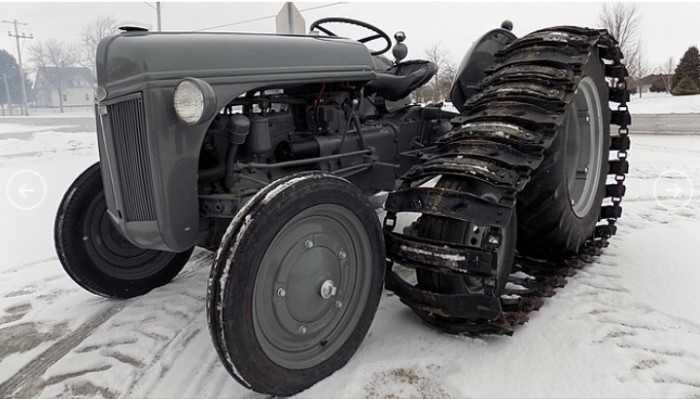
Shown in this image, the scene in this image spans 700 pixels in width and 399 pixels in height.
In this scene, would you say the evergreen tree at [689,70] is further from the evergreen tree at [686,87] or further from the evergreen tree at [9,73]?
the evergreen tree at [9,73]

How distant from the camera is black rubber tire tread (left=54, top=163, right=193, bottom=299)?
10.2ft

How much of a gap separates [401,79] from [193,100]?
67.9 inches

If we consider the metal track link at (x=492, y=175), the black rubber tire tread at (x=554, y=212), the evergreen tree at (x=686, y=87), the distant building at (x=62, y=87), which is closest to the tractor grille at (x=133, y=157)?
the metal track link at (x=492, y=175)

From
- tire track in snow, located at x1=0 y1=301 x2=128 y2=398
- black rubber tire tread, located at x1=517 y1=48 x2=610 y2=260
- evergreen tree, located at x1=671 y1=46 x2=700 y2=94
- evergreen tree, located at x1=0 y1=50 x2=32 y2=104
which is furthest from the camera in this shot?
evergreen tree, located at x1=0 y1=50 x2=32 y2=104

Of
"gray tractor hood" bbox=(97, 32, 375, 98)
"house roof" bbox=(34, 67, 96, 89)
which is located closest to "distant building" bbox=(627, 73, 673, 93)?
"gray tractor hood" bbox=(97, 32, 375, 98)

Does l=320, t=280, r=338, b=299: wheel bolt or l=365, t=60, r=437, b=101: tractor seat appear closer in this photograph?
l=320, t=280, r=338, b=299: wheel bolt

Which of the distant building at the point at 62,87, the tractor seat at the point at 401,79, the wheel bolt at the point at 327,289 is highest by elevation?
the distant building at the point at 62,87

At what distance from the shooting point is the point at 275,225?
1.97 m

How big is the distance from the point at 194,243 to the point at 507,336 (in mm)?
1632

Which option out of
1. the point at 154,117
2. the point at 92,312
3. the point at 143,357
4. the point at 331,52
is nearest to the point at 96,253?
the point at 92,312

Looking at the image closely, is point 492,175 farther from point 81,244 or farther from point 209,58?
point 81,244

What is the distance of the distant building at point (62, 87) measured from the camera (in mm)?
41812

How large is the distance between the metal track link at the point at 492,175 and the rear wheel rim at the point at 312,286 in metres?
0.24

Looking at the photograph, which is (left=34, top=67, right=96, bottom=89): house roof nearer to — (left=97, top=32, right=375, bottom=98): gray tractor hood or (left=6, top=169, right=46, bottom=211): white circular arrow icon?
(left=6, top=169, right=46, bottom=211): white circular arrow icon
